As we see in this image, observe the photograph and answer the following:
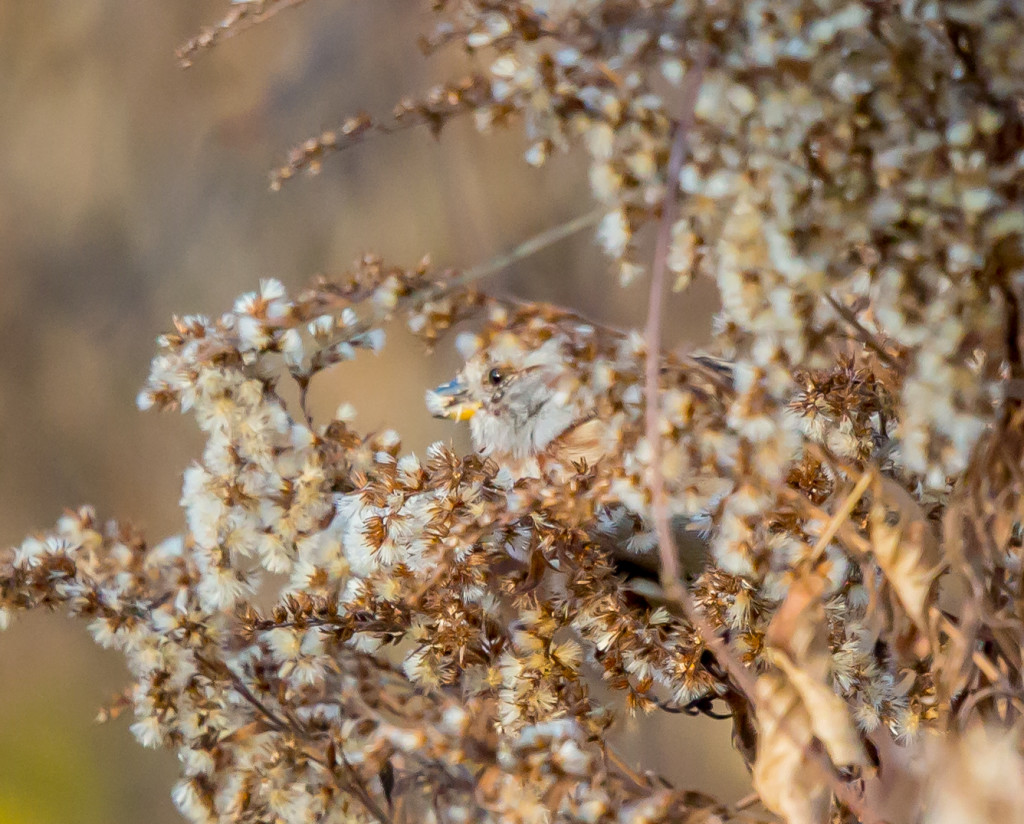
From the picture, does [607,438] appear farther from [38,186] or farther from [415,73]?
[38,186]

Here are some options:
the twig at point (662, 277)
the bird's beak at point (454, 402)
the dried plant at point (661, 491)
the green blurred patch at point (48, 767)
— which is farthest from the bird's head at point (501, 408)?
the green blurred patch at point (48, 767)

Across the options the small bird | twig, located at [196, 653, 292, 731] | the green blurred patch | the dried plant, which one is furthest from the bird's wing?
the green blurred patch

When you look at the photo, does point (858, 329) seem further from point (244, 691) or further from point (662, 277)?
point (244, 691)

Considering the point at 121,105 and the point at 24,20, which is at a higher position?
the point at 24,20

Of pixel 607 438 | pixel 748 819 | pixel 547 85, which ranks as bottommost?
pixel 748 819

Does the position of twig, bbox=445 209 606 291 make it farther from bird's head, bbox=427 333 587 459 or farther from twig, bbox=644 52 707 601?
bird's head, bbox=427 333 587 459

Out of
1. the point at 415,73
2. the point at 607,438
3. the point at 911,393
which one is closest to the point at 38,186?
the point at 415,73
